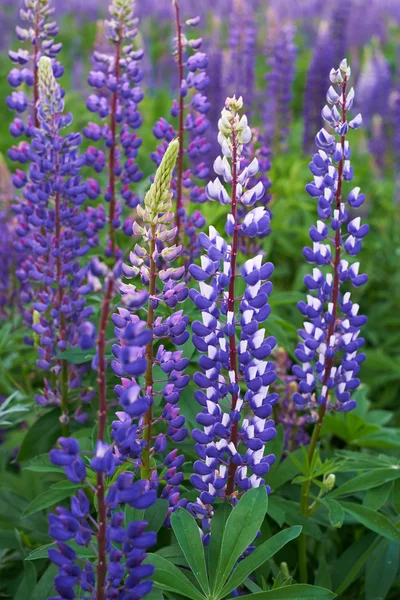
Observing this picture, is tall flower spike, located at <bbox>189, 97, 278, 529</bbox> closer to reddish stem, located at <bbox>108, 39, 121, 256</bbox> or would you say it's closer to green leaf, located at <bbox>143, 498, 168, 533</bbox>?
green leaf, located at <bbox>143, 498, 168, 533</bbox>

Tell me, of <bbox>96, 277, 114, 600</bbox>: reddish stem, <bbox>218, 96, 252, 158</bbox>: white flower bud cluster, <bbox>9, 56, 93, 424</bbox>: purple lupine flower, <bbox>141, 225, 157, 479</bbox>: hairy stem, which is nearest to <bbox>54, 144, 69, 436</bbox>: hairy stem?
<bbox>9, 56, 93, 424</bbox>: purple lupine flower

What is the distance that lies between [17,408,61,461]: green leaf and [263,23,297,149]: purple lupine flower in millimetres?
2895

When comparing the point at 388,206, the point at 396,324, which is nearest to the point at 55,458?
the point at 396,324

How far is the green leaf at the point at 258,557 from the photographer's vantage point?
1646 millimetres

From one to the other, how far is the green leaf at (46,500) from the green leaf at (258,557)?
1.62 feet

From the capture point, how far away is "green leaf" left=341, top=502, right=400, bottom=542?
6.49ft

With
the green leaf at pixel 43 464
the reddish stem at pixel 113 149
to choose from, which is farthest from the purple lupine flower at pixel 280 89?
the green leaf at pixel 43 464

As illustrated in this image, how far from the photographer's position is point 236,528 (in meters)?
1.67

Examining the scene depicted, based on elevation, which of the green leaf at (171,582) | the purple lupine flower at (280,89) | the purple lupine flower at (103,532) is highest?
the purple lupine flower at (280,89)

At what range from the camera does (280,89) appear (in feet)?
16.1

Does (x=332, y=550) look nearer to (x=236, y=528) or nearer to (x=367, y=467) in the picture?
(x=367, y=467)

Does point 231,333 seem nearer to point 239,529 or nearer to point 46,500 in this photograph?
point 239,529

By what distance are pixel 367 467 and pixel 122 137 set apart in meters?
1.39

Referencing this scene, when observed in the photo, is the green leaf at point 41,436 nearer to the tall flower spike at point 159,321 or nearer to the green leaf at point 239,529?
the tall flower spike at point 159,321
